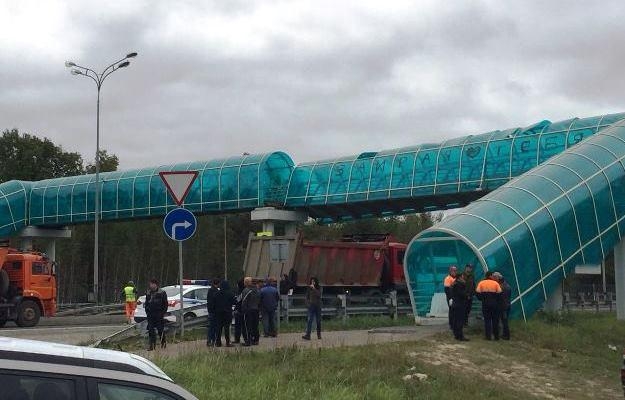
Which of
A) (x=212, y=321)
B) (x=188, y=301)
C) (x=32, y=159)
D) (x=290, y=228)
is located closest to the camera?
(x=212, y=321)

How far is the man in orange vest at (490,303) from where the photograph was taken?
19547 millimetres

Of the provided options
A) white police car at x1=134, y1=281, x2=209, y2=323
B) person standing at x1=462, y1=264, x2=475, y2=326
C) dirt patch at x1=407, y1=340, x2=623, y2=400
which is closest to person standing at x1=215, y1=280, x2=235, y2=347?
dirt patch at x1=407, y1=340, x2=623, y2=400

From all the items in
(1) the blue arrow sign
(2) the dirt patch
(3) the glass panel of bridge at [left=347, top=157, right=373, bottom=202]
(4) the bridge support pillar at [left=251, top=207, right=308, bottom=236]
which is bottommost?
(2) the dirt patch

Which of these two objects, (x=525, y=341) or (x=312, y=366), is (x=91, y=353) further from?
(x=525, y=341)

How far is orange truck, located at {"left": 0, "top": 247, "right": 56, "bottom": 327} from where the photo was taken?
2992cm

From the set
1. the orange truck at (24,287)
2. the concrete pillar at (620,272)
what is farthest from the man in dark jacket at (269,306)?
the concrete pillar at (620,272)

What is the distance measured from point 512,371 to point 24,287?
64.4 feet

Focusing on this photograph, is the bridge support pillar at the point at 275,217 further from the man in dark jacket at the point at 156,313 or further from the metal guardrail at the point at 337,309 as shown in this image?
the man in dark jacket at the point at 156,313

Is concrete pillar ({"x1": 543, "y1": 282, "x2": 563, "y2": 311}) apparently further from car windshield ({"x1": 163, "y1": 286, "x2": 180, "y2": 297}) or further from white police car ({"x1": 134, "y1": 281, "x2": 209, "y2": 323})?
car windshield ({"x1": 163, "y1": 286, "x2": 180, "y2": 297})

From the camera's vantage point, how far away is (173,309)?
82.1 ft

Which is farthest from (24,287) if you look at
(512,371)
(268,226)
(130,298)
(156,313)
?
(512,371)

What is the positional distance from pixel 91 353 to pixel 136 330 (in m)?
15.1

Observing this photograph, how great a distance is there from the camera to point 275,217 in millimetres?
46094

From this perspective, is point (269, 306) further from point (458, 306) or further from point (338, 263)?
point (338, 263)
